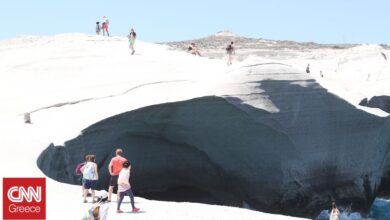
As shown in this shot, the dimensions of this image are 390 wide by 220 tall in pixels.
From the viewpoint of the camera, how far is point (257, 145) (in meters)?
26.9

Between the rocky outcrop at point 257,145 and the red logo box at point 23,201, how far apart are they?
9049 millimetres

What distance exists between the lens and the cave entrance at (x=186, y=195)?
1138 inches

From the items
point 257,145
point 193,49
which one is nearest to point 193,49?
point 193,49

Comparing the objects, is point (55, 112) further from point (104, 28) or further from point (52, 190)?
point (104, 28)

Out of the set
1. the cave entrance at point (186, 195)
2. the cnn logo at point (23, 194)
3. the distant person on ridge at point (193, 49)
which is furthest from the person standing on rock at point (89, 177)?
the distant person on ridge at point (193, 49)

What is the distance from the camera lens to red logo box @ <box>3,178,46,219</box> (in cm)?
1406

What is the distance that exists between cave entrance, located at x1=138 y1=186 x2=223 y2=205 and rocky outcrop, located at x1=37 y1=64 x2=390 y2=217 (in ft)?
0.14

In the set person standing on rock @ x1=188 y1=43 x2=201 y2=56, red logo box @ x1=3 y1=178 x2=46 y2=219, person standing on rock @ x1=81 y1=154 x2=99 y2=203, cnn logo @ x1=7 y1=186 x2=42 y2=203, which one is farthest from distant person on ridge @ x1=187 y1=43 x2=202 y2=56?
cnn logo @ x1=7 y1=186 x2=42 y2=203

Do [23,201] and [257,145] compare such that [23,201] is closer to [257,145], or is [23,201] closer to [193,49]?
[257,145]

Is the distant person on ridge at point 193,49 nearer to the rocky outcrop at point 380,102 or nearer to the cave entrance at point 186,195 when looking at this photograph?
the rocky outcrop at point 380,102

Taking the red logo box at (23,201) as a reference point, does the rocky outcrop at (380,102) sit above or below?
below

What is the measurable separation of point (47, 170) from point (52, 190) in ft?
13.8

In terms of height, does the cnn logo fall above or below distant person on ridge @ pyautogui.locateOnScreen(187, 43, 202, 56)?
below

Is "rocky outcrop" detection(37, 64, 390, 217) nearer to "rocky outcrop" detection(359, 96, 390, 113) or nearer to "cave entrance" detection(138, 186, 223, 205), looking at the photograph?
"cave entrance" detection(138, 186, 223, 205)
